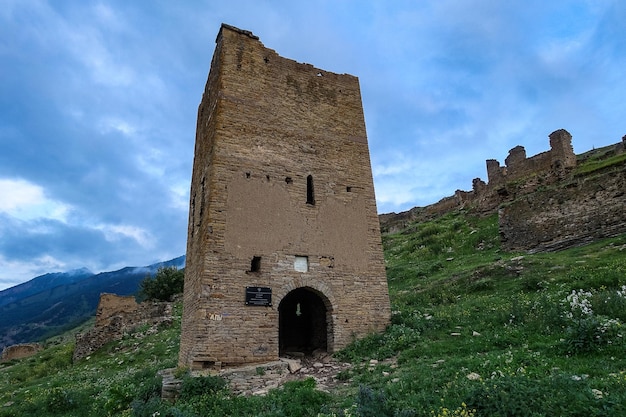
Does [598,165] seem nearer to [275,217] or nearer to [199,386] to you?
[275,217]

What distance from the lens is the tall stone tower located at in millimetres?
10617

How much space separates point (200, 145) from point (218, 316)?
608 centimetres

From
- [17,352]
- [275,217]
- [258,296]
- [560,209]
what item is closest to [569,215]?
[560,209]

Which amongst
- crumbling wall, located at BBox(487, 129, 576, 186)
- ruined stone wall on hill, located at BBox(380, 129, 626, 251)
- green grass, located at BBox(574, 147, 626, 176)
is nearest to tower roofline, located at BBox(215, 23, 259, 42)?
ruined stone wall on hill, located at BBox(380, 129, 626, 251)

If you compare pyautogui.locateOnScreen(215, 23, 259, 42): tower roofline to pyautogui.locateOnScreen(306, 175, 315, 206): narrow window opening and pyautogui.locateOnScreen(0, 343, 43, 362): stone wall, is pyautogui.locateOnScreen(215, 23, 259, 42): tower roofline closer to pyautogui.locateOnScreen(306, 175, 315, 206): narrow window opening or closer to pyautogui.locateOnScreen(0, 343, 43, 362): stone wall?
pyautogui.locateOnScreen(306, 175, 315, 206): narrow window opening

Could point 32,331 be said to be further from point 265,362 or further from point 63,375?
point 265,362

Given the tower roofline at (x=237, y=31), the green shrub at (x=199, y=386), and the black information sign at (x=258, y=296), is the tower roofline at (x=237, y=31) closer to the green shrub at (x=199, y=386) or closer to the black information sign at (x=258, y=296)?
the black information sign at (x=258, y=296)

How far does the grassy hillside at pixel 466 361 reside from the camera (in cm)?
552

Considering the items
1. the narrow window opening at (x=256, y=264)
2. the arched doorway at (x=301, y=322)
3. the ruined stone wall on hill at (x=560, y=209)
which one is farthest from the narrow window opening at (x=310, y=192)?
the ruined stone wall on hill at (x=560, y=209)

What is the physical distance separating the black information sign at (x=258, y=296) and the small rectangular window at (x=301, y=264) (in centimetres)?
106

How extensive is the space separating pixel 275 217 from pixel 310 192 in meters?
1.54

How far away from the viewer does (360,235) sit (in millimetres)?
12891

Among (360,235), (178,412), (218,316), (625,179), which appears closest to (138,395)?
(218,316)

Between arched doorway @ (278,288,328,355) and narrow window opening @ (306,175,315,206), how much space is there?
2.76m
